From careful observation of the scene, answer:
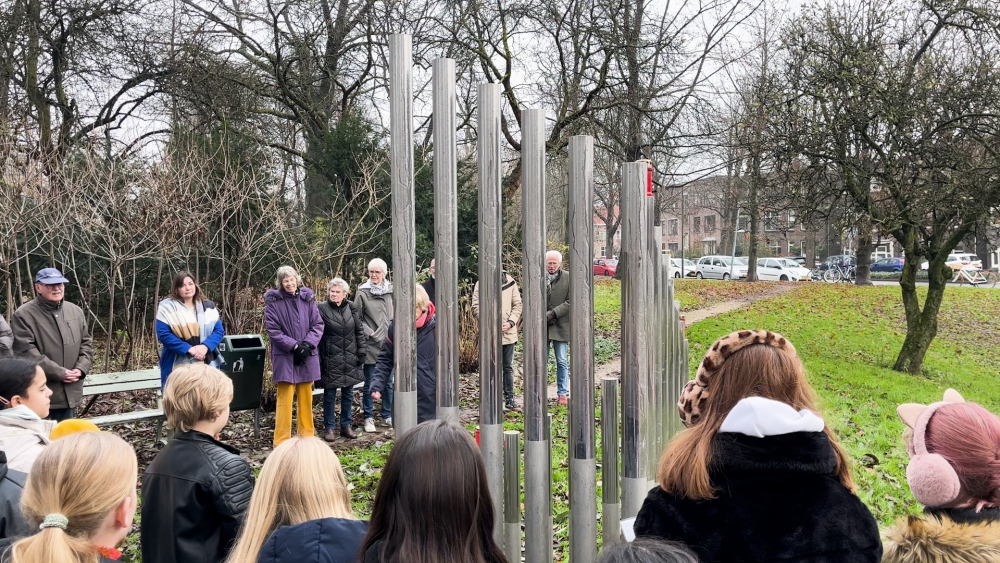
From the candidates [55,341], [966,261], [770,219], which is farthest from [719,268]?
[55,341]

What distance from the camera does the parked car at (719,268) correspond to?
112ft

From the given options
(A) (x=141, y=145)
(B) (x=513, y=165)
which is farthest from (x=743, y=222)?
(A) (x=141, y=145)

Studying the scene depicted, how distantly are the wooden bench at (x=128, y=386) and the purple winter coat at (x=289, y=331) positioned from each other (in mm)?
1031

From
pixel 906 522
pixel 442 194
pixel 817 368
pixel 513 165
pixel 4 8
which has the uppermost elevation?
pixel 4 8

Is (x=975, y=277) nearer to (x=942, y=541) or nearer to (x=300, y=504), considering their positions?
(x=942, y=541)

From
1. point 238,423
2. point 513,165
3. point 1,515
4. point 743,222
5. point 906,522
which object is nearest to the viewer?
point 906,522

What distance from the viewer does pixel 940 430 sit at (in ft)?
6.28

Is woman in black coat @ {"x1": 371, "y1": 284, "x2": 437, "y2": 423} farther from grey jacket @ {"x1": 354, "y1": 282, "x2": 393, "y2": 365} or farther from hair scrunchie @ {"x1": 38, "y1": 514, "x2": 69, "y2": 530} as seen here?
hair scrunchie @ {"x1": 38, "y1": 514, "x2": 69, "y2": 530}

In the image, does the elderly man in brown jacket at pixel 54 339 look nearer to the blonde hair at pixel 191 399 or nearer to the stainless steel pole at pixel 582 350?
the blonde hair at pixel 191 399

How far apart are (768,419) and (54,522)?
1.72 metres

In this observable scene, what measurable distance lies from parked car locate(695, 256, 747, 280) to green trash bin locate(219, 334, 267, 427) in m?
30.1

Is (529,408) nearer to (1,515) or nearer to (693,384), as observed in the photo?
(693,384)

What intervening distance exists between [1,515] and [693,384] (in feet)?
7.07

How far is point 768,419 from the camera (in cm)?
171
